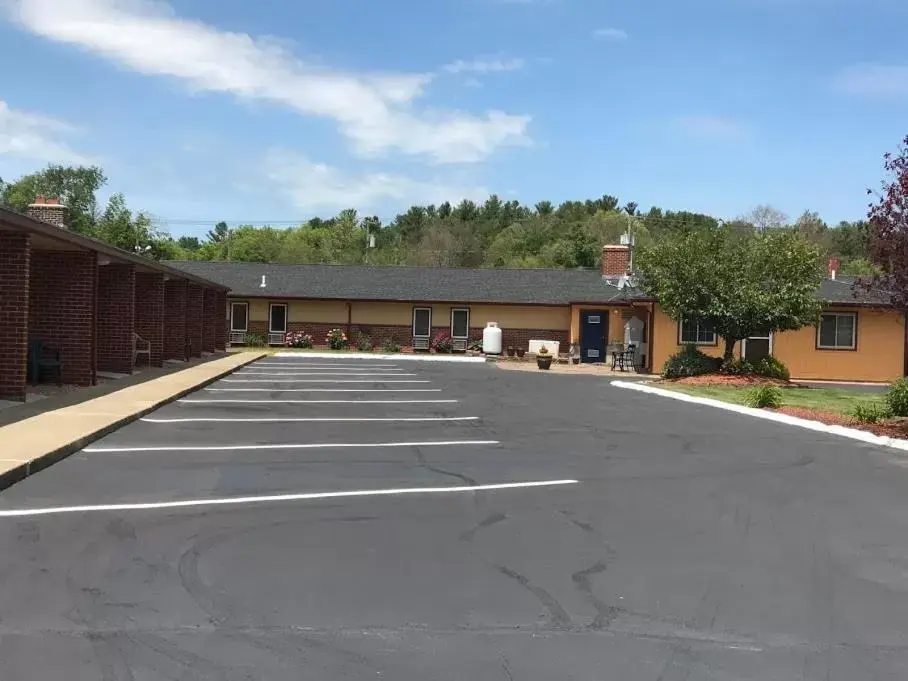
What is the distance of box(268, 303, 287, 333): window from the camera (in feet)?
131

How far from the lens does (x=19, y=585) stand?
17.3 ft

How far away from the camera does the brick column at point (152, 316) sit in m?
23.2

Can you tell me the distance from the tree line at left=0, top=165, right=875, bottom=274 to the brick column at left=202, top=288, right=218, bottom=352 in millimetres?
31352

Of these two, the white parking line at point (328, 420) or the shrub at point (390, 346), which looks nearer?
the white parking line at point (328, 420)

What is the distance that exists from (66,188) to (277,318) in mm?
60818

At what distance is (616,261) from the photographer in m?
39.0

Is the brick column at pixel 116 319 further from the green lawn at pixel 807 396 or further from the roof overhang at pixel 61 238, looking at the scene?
the green lawn at pixel 807 396

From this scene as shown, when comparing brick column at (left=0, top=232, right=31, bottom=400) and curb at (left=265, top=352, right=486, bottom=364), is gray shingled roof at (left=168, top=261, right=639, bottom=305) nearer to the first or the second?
curb at (left=265, top=352, right=486, bottom=364)

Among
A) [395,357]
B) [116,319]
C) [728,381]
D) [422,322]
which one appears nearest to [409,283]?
[422,322]

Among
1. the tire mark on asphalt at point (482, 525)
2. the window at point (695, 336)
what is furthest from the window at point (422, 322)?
the tire mark on asphalt at point (482, 525)

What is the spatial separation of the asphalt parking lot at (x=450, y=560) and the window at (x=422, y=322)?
27219mm

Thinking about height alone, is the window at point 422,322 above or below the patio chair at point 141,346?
above

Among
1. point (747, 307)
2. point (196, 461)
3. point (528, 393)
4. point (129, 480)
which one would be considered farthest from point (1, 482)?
point (747, 307)

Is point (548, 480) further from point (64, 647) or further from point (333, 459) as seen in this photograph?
point (64, 647)
